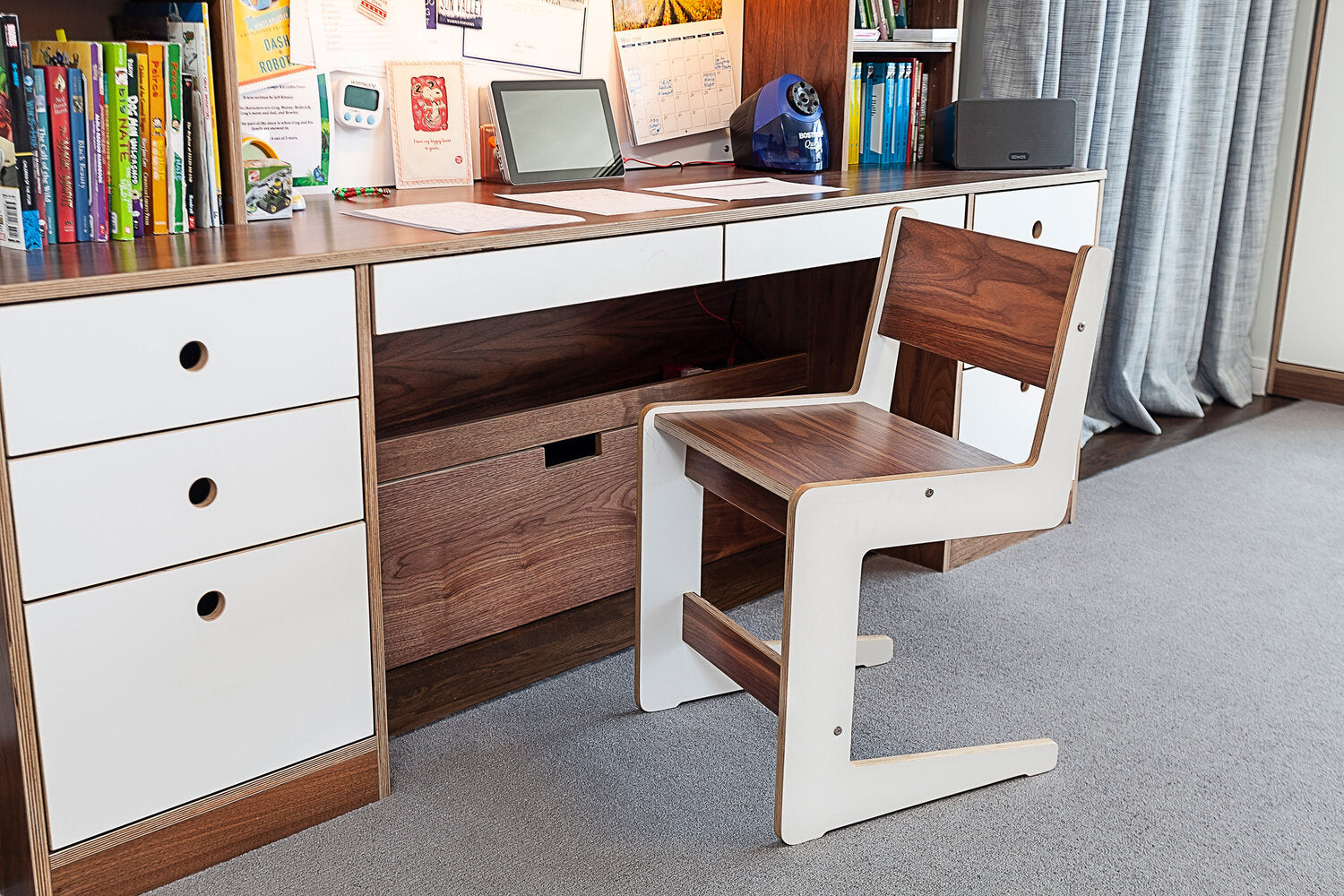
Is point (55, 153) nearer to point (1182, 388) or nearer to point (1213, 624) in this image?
point (1213, 624)

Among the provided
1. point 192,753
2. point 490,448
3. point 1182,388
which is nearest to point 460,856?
point 192,753

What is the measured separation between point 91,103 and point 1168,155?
2.59 meters

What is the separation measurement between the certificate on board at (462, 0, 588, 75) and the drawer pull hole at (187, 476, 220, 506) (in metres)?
1.03

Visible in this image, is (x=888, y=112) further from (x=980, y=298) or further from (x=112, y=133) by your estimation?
(x=112, y=133)

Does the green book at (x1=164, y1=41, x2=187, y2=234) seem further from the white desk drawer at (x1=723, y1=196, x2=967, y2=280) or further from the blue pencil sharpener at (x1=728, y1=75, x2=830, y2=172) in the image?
the blue pencil sharpener at (x1=728, y1=75, x2=830, y2=172)

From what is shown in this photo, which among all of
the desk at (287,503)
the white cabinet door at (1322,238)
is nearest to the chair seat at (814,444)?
the desk at (287,503)

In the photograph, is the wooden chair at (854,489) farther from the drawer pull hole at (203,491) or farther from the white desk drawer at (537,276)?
the drawer pull hole at (203,491)

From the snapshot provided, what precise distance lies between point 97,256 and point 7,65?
0.75 ft

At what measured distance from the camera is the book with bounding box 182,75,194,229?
1.50m

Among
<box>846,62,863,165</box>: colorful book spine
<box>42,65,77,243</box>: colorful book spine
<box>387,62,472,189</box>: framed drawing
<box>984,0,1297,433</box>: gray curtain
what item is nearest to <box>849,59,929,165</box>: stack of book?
<box>846,62,863,165</box>: colorful book spine

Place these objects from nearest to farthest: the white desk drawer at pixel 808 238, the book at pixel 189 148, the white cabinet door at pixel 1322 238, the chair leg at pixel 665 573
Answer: the book at pixel 189 148 → the chair leg at pixel 665 573 → the white desk drawer at pixel 808 238 → the white cabinet door at pixel 1322 238

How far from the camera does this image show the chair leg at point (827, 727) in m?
1.41

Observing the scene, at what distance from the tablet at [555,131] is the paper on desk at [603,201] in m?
0.11

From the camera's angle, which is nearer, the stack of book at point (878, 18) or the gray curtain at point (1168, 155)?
the stack of book at point (878, 18)
